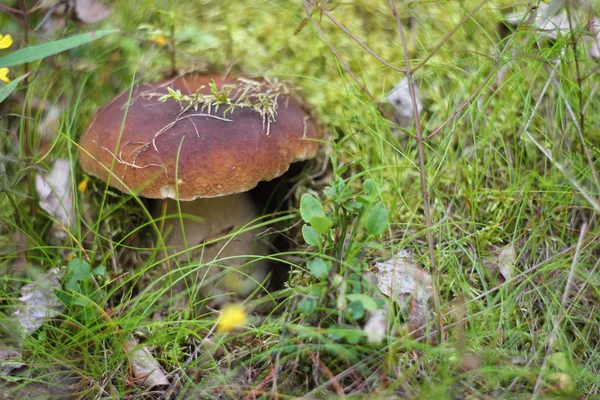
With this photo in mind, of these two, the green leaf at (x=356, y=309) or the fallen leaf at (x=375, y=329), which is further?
the green leaf at (x=356, y=309)

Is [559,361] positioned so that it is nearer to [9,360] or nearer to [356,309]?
[356,309]

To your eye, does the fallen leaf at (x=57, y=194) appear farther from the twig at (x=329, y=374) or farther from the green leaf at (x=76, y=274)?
the twig at (x=329, y=374)

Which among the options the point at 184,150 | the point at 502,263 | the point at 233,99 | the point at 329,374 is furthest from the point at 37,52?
the point at 502,263

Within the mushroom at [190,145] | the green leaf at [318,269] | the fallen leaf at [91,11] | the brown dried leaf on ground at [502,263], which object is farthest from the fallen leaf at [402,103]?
the fallen leaf at [91,11]

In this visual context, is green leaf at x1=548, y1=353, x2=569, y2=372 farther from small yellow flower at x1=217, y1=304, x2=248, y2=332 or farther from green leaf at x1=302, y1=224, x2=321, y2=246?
small yellow flower at x1=217, y1=304, x2=248, y2=332

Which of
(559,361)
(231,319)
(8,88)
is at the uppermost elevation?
(8,88)

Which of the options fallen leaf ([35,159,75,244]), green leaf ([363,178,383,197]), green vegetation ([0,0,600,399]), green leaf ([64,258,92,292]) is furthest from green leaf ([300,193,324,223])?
fallen leaf ([35,159,75,244])

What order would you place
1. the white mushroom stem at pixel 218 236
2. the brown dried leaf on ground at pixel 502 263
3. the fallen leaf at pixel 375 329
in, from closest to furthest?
the fallen leaf at pixel 375 329
the brown dried leaf on ground at pixel 502 263
the white mushroom stem at pixel 218 236
